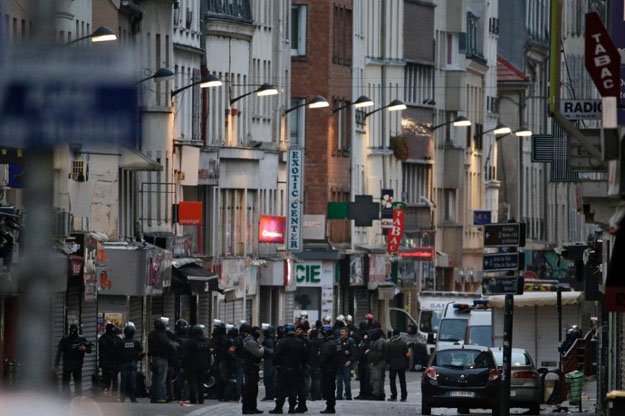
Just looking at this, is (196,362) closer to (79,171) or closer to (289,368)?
(289,368)

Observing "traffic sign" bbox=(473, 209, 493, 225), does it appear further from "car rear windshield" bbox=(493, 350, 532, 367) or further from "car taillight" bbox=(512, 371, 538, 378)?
"car taillight" bbox=(512, 371, 538, 378)

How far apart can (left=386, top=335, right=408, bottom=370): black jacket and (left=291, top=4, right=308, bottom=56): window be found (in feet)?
113

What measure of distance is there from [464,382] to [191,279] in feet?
57.8

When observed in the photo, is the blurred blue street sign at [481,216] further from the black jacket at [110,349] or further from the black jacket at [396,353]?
the black jacket at [110,349]

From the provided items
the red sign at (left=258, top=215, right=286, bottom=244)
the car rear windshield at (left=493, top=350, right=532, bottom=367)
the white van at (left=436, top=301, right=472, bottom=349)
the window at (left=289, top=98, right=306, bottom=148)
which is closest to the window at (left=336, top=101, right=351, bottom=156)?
the window at (left=289, top=98, right=306, bottom=148)

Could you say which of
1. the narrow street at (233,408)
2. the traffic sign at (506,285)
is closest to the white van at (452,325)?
the narrow street at (233,408)

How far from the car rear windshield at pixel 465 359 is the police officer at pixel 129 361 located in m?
5.23

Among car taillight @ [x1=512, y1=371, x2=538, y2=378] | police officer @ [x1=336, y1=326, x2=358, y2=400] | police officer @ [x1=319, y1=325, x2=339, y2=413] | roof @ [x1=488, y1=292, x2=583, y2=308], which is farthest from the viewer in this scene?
roof @ [x1=488, y1=292, x2=583, y2=308]

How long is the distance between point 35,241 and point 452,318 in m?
56.4

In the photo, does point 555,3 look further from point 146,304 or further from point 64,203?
point 146,304

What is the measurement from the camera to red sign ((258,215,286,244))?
6950 cm

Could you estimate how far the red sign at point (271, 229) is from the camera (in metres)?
69.5

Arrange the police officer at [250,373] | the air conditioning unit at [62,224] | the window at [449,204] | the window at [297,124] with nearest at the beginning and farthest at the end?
1. the police officer at [250,373]
2. the air conditioning unit at [62,224]
3. the window at [297,124]
4. the window at [449,204]

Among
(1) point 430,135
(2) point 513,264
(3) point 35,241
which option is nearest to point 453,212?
(1) point 430,135
